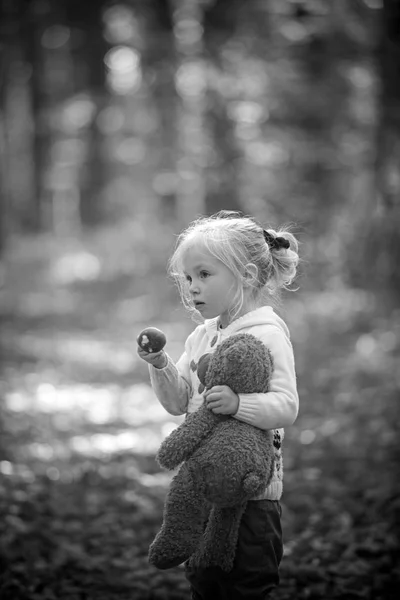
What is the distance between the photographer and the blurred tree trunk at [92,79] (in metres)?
26.0

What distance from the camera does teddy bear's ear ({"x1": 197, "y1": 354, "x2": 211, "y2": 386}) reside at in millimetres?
3066

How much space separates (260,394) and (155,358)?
0.49 m

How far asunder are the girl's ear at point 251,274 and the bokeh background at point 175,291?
0.29m

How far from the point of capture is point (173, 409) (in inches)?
127

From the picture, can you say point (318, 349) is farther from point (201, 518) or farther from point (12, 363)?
point (201, 518)

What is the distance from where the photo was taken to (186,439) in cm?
283

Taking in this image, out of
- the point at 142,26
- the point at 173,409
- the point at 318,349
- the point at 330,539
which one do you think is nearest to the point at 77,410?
the point at 318,349

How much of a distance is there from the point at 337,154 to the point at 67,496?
12867mm

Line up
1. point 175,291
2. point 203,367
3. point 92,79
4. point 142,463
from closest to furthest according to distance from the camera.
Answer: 1. point 203,367
2. point 142,463
3. point 175,291
4. point 92,79

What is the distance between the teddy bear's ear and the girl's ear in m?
0.37

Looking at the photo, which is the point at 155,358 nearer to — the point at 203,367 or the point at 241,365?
the point at 203,367

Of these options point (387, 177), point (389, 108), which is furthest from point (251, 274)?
point (389, 108)

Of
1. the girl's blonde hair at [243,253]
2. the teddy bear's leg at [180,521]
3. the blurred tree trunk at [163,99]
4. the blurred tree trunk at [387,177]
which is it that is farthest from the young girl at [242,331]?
the blurred tree trunk at [163,99]

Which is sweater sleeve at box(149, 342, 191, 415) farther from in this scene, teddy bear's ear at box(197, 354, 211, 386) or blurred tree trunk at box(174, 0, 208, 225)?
blurred tree trunk at box(174, 0, 208, 225)
